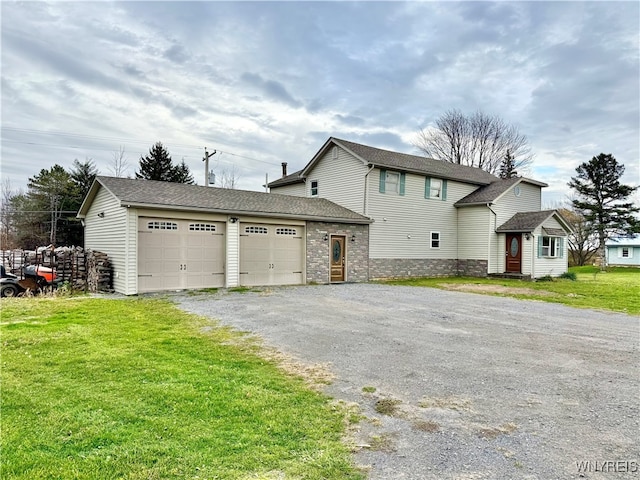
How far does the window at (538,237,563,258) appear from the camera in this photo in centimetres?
1989

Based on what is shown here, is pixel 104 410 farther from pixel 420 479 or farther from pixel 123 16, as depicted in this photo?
pixel 123 16

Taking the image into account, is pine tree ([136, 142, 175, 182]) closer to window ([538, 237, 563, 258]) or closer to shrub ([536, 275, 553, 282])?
window ([538, 237, 563, 258])

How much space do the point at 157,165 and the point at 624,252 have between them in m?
46.7

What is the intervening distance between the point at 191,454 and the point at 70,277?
13.2m

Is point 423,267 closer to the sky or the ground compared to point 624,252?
closer to the ground

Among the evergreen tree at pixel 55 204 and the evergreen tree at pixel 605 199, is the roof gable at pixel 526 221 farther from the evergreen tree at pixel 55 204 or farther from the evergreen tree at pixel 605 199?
the evergreen tree at pixel 55 204

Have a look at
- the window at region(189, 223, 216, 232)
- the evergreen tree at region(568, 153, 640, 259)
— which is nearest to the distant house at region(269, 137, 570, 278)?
the window at region(189, 223, 216, 232)

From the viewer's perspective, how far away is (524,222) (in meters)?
19.8

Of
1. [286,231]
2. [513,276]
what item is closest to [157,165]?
[286,231]

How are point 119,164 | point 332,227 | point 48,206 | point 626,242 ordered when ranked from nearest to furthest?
point 332,227 → point 48,206 → point 119,164 → point 626,242

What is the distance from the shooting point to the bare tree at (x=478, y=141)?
120 ft

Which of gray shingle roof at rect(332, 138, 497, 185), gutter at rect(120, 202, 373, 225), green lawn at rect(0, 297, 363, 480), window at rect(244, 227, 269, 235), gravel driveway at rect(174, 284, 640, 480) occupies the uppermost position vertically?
gray shingle roof at rect(332, 138, 497, 185)

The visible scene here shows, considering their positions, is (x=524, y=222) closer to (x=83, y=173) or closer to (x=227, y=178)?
(x=227, y=178)

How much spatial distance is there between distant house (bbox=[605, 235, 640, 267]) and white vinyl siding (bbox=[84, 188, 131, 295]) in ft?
141
